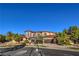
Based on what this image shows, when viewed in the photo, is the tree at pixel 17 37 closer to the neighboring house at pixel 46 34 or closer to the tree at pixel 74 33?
the neighboring house at pixel 46 34

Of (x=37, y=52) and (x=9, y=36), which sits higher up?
(x=9, y=36)

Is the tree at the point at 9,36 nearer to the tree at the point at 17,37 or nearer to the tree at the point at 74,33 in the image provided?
the tree at the point at 17,37

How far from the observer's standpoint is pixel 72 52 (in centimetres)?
429

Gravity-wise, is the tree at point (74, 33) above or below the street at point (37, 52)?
above

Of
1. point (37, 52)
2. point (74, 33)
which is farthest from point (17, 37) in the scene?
point (74, 33)

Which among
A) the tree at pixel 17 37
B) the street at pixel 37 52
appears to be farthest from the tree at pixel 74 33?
the tree at pixel 17 37

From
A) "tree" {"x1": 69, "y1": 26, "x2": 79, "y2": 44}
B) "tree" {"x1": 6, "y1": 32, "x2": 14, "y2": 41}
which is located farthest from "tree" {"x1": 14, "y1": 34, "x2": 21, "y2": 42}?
"tree" {"x1": 69, "y1": 26, "x2": 79, "y2": 44}

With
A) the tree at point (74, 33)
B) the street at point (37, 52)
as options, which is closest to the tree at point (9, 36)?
the street at point (37, 52)

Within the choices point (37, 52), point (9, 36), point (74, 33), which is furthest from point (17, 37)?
point (74, 33)

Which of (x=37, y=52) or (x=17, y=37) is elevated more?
(x=17, y=37)

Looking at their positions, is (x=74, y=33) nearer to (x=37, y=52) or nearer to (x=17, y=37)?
(x=37, y=52)

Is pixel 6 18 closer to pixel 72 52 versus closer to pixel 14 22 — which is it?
pixel 14 22

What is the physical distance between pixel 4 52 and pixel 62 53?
0.59 metres

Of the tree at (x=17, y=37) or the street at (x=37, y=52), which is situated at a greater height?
the tree at (x=17, y=37)
